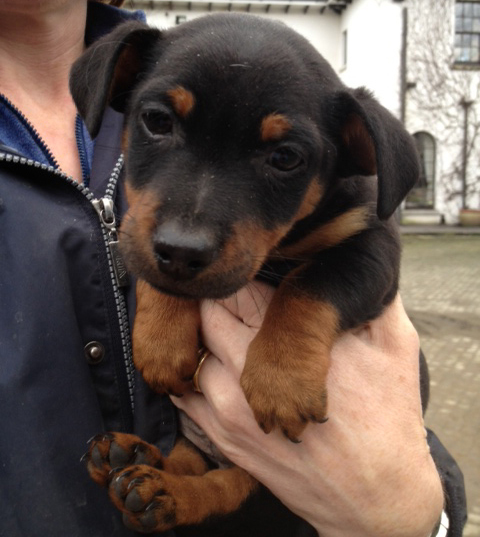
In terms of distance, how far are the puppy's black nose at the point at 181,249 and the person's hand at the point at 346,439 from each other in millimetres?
427

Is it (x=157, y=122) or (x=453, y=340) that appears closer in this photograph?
(x=157, y=122)

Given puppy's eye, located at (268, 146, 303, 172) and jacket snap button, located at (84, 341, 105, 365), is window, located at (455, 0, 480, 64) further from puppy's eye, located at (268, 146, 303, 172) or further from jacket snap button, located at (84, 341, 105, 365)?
jacket snap button, located at (84, 341, 105, 365)

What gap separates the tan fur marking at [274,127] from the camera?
1.70m

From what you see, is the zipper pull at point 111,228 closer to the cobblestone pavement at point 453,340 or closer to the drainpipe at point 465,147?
the cobblestone pavement at point 453,340

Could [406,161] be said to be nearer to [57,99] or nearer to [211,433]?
[211,433]

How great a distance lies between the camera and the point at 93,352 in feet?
5.60

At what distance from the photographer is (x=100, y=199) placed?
1.79m

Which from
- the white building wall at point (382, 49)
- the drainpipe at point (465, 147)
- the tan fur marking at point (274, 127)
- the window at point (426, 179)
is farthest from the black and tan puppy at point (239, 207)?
the drainpipe at point (465, 147)

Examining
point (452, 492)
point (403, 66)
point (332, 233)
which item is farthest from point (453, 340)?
point (403, 66)

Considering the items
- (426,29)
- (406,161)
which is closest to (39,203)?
(406,161)

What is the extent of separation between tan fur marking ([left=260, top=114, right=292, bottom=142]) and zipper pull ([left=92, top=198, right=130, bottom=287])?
490 mm

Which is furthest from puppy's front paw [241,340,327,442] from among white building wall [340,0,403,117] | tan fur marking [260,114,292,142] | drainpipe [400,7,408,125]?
drainpipe [400,7,408,125]

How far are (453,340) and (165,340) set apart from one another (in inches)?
252

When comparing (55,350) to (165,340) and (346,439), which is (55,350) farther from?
(346,439)
